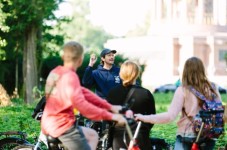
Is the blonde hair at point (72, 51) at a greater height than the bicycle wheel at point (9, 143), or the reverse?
the blonde hair at point (72, 51)

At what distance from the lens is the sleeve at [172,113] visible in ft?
23.6

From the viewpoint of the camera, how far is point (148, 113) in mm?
7789

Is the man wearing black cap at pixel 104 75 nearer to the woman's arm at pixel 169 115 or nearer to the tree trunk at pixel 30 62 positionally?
the woman's arm at pixel 169 115

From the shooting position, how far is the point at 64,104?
252 inches

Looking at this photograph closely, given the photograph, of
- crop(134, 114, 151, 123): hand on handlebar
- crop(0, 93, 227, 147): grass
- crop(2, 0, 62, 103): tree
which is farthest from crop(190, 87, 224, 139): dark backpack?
crop(2, 0, 62, 103): tree

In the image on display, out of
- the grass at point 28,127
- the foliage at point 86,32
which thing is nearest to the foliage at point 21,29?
the grass at point 28,127

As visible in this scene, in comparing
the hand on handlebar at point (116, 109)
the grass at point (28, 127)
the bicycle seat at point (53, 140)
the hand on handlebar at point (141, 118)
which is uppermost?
the hand on handlebar at point (116, 109)

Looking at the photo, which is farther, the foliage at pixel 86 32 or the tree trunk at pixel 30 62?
the foliage at pixel 86 32

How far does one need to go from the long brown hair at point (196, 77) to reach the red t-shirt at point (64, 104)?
1277 millimetres

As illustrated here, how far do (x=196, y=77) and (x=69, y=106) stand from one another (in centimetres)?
166

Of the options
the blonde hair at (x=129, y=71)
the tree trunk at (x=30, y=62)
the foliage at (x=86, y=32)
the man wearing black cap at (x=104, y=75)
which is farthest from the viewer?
the foliage at (x=86, y=32)

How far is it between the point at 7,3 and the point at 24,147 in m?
20.0

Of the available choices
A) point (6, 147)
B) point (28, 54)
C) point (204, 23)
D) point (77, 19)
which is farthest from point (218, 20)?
point (77, 19)

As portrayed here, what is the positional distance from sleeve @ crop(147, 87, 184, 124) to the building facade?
53.4 m
